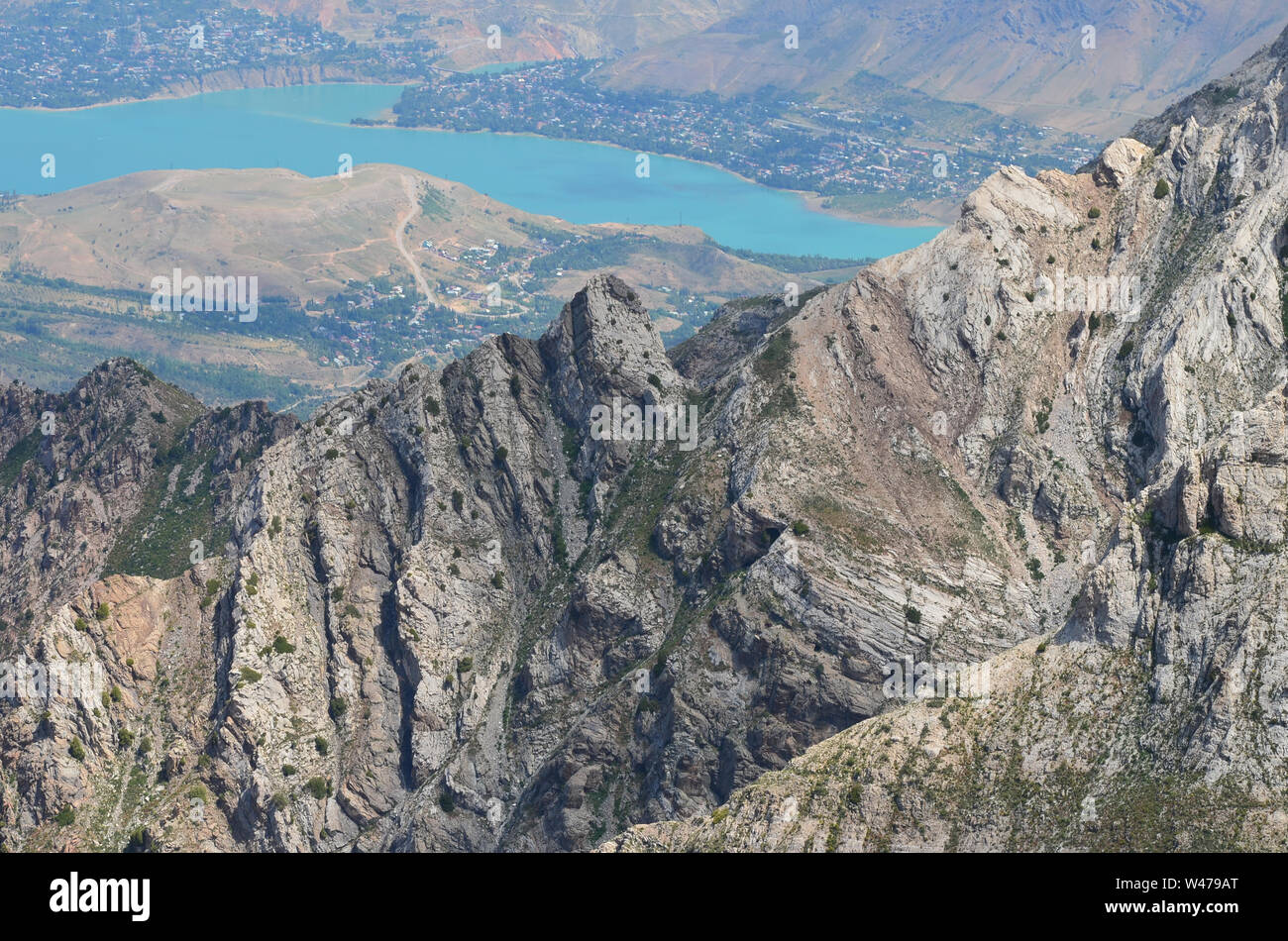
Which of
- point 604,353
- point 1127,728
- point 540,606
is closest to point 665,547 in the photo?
point 540,606

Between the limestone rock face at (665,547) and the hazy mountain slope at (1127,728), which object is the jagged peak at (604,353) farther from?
the hazy mountain slope at (1127,728)

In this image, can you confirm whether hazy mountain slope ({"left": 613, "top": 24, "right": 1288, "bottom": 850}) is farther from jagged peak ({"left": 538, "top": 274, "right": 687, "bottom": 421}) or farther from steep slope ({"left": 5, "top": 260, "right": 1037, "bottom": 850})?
jagged peak ({"left": 538, "top": 274, "right": 687, "bottom": 421})

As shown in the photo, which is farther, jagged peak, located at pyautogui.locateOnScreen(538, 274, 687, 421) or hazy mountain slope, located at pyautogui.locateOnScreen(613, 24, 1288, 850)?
jagged peak, located at pyautogui.locateOnScreen(538, 274, 687, 421)

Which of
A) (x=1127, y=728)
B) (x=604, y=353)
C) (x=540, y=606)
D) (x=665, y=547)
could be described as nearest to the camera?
(x=1127, y=728)

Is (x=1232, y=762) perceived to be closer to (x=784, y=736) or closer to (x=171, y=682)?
(x=784, y=736)

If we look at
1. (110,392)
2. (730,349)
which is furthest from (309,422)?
(730,349)

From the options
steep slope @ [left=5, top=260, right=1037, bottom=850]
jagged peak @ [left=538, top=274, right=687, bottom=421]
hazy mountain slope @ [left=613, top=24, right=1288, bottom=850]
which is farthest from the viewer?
jagged peak @ [left=538, top=274, right=687, bottom=421]

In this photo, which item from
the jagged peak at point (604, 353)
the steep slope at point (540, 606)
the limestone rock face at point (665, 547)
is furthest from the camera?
the jagged peak at point (604, 353)

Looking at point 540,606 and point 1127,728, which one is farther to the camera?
point 540,606

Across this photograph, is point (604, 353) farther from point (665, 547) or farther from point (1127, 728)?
Answer: point (1127, 728)

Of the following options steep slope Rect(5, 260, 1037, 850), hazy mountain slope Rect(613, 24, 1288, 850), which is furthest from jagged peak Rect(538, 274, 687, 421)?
hazy mountain slope Rect(613, 24, 1288, 850)

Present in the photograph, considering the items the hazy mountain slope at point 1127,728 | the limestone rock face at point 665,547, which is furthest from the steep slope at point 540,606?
the hazy mountain slope at point 1127,728
